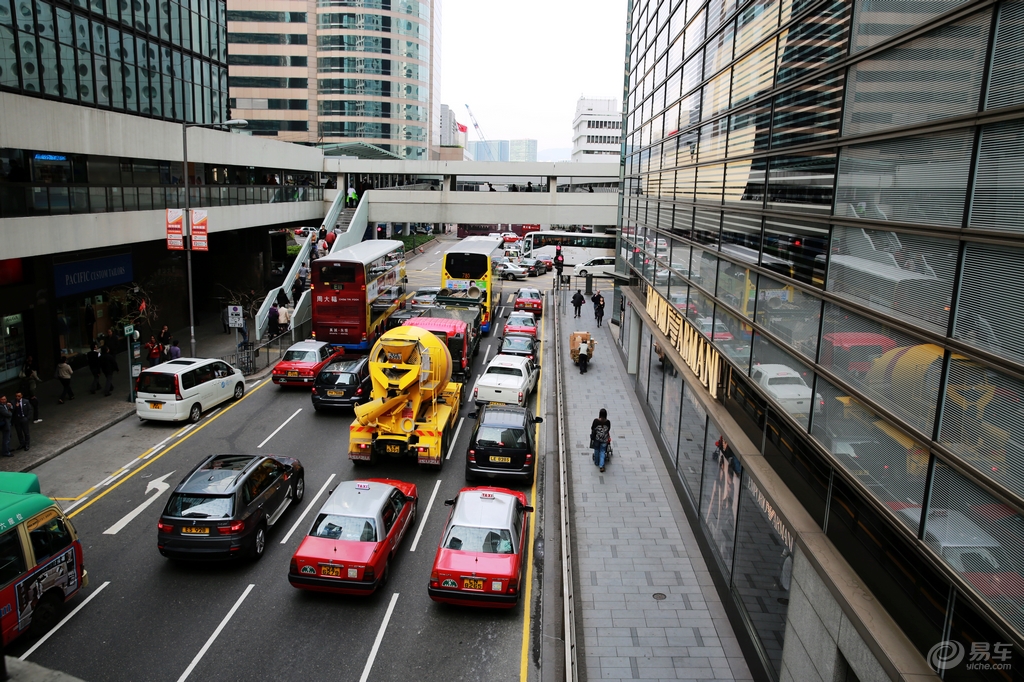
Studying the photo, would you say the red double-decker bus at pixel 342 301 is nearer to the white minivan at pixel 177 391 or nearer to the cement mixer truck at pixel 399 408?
the white minivan at pixel 177 391

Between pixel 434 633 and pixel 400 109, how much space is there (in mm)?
84701

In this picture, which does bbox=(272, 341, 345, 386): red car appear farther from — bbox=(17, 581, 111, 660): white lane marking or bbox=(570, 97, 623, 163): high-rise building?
bbox=(570, 97, 623, 163): high-rise building

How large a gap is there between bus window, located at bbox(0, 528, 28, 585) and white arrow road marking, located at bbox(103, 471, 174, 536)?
387cm

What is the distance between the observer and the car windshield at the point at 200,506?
1194cm

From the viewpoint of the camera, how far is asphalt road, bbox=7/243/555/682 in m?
9.81

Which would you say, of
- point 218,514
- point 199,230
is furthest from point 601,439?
point 199,230

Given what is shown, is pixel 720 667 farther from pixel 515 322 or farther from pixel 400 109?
pixel 400 109

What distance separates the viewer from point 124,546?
13.1 m

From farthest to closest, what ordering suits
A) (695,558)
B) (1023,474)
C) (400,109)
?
1. (400,109)
2. (695,558)
3. (1023,474)

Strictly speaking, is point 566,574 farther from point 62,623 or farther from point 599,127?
point 599,127

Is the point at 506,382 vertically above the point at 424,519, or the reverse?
the point at 506,382

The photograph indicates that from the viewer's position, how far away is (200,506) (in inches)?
473

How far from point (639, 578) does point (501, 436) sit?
4924 millimetres

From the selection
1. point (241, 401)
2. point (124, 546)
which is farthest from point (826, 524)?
point (241, 401)
